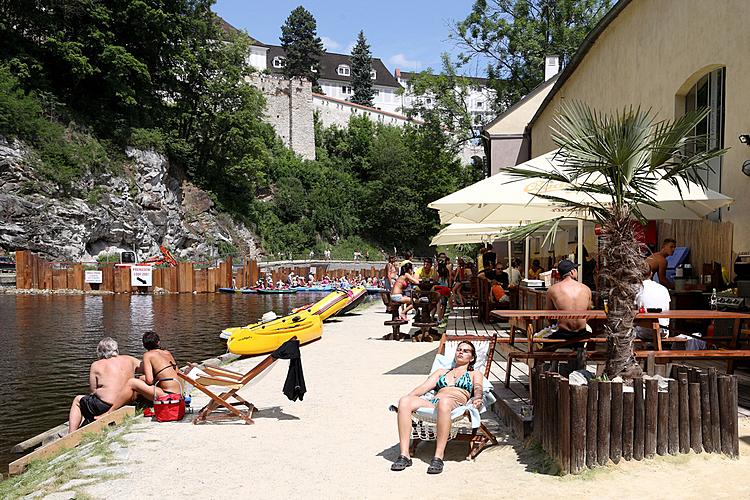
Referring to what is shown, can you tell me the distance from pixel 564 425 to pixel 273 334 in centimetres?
974

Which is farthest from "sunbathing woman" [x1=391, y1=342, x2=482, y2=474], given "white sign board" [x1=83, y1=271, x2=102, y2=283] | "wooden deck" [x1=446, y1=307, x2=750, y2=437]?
"white sign board" [x1=83, y1=271, x2=102, y2=283]

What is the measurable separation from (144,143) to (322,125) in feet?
126

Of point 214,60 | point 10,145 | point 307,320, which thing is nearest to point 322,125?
point 214,60

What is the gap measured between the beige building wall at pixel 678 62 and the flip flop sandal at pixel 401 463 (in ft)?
22.1

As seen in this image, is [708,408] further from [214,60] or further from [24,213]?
[214,60]

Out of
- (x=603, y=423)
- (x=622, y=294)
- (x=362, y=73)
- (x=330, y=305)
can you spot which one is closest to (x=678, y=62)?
(x=622, y=294)

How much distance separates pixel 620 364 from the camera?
216 inches

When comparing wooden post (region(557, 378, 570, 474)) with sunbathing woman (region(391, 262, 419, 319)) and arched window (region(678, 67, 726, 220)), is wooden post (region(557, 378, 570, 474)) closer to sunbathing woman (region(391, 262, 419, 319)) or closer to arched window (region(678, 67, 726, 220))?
arched window (region(678, 67, 726, 220))

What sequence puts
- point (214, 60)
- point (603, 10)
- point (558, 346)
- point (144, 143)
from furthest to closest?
point (214, 60)
point (144, 143)
point (603, 10)
point (558, 346)

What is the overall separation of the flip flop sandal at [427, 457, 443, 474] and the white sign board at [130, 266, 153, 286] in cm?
3737

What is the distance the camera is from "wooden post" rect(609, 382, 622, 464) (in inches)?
196

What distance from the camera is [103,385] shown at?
8070 millimetres

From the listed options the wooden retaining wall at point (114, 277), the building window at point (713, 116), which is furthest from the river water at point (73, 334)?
the building window at point (713, 116)

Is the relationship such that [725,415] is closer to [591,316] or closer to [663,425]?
[663,425]
